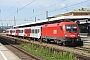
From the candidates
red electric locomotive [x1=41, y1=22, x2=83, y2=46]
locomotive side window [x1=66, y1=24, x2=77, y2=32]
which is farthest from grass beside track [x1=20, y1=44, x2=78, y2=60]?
locomotive side window [x1=66, y1=24, x2=77, y2=32]

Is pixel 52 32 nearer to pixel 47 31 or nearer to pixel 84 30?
pixel 47 31

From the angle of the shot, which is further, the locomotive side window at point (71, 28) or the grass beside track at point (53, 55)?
the locomotive side window at point (71, 28)

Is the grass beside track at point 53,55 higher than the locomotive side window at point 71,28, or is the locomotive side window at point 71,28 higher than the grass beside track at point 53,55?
the locomotive side window at point 71,28

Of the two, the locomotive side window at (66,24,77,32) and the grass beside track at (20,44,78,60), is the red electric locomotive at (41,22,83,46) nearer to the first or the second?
the locomotive side window at (66,24,77,32)

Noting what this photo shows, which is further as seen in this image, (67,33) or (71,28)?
(71,28)

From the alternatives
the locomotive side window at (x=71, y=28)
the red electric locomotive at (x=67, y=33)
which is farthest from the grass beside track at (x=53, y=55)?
the locomotive side window at (x=71, y=28)

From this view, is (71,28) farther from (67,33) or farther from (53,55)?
(53,55)

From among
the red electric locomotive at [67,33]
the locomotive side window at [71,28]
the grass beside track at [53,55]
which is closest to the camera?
the grass beside track at [53,55]

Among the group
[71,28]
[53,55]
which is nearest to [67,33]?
[71,28]

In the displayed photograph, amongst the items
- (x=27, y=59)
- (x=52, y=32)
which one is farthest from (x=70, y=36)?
(x=27, y=59)

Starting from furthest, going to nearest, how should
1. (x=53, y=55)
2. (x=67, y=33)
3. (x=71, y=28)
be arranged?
1. (x=71, y=28)
2. (x=67, y=33)
3. (x=53, y=55)

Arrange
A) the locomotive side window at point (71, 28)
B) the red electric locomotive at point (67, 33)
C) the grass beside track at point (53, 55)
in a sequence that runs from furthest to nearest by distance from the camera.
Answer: the locomotive side window at point (71, 28) → the red electric locomotive at point (67, 33) → the grass beside track at point (53, 55)

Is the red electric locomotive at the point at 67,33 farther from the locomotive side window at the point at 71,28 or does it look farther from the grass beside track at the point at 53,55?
the grass beside track at the point at 53,55

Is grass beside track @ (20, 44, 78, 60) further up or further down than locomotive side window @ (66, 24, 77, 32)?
further down
